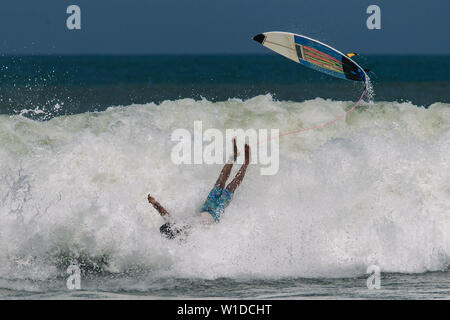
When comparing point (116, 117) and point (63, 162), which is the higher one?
point (116, 117)

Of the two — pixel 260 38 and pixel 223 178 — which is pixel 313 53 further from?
pixel 223 178

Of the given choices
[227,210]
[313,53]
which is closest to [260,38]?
[313,53]

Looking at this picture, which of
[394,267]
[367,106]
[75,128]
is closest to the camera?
[394,267]

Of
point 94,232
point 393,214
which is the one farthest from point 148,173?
point 393,214

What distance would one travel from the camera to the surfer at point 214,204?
8359 millimetres

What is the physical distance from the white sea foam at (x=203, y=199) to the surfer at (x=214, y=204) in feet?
0.52

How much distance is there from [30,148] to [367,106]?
6799 millimetres

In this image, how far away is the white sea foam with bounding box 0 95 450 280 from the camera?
27.6 feet

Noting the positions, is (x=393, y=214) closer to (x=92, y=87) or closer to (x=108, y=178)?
(x=108, y=178)

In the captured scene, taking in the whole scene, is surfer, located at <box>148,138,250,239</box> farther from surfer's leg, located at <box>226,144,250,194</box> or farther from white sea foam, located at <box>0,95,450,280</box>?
white sea foam, located at <box>0,95,450,280</box>

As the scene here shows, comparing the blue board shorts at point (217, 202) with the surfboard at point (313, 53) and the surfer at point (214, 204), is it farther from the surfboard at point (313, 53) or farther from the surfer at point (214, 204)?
the surfboard at point (313, 53)

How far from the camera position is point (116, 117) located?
1260cm
